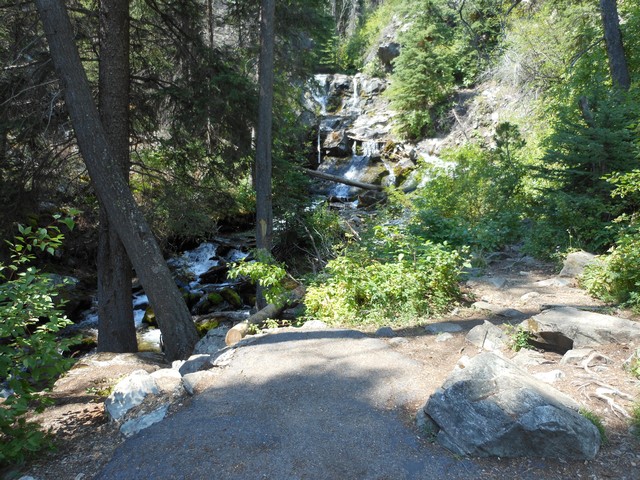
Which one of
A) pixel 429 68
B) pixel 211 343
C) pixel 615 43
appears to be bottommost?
pixel 211 343

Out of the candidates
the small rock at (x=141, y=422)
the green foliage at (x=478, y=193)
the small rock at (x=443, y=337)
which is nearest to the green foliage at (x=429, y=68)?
the green foliage at (x=478, y=193)

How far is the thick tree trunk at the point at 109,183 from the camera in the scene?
5.42 metres

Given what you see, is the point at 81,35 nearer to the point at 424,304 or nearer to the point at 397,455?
the point at 424,304

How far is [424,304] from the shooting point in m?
5.81

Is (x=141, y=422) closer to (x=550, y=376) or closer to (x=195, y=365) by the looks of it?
(x=195, y=365)

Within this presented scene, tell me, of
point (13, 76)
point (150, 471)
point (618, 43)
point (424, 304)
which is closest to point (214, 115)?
point (13, 76)

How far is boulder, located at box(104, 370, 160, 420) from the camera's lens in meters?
3.89

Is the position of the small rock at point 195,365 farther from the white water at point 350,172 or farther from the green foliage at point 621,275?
the white water at point 350,172

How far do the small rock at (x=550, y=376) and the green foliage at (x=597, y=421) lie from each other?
49 cm

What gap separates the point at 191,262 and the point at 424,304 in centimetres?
900

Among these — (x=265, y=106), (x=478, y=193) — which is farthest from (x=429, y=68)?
(x=265, y=106)

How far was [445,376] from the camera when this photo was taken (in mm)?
4020

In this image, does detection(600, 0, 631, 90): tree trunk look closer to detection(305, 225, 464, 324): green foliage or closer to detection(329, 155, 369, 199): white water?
detection(305, 225, 464, 324): green foliage

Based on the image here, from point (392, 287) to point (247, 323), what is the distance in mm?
2286
